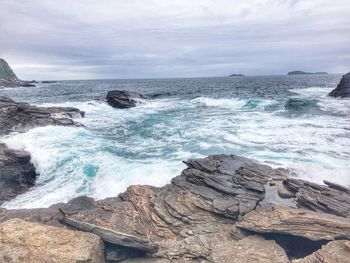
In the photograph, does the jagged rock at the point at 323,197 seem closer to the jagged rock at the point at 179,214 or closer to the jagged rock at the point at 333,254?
the jagged rock at the point at 179,214

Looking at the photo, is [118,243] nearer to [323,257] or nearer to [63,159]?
[323,257]

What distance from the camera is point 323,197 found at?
32.4ft

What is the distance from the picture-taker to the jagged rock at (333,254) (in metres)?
7.14

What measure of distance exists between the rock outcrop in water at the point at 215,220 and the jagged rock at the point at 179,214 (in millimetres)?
24

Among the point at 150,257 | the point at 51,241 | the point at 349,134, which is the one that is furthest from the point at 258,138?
the point at 51,241

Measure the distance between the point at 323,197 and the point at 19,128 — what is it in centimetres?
2032

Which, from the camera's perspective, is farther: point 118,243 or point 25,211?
point 25,211

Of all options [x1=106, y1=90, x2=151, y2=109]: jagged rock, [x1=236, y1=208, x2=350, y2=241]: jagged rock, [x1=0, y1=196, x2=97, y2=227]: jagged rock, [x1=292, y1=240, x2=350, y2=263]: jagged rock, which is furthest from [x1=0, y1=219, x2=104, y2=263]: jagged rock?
[x1=106, y1=90, x2=151, y2=109]: jagged rock

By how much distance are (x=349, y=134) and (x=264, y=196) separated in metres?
14.1

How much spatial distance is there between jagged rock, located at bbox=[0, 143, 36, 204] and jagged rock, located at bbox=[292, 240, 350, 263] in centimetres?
1108

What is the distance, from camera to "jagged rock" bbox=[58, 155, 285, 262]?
8.70 meters

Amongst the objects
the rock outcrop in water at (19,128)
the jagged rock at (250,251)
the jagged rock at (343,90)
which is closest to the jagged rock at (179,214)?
the jagged rock at (250,251)

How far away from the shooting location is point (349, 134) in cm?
2189

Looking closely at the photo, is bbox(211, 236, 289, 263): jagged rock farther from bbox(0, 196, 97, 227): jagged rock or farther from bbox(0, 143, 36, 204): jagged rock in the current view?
bbox(0, 143, 36, 204): jagged rock
